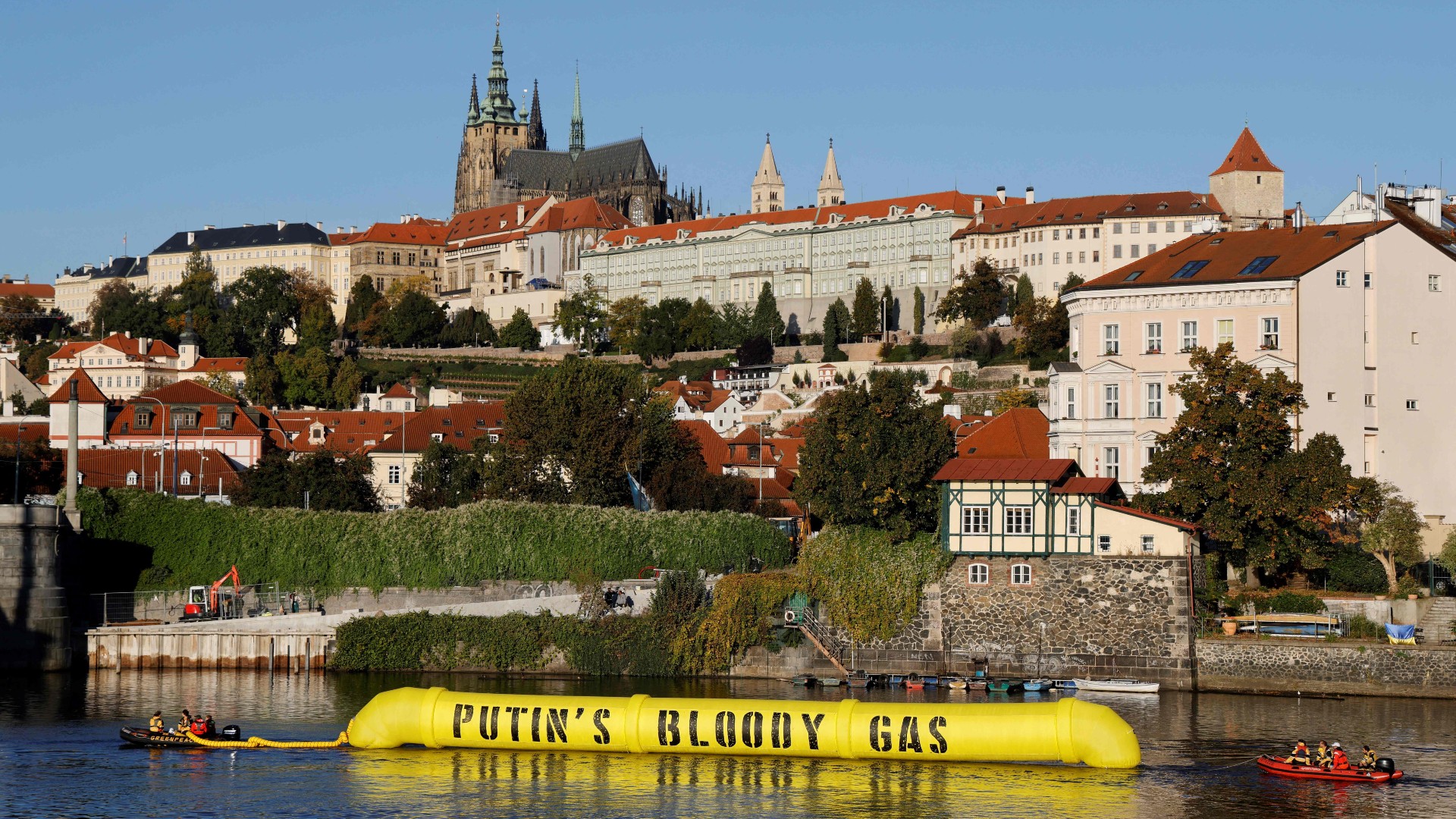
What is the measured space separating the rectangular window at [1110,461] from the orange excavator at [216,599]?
1226 inches

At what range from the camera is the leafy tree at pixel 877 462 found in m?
64.8

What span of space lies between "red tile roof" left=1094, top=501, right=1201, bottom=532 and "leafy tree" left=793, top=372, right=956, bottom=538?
21.0 ft

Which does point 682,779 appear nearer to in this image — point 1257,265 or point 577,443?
point 1257,265

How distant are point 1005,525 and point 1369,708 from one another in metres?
12.4

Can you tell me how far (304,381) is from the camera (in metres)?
172

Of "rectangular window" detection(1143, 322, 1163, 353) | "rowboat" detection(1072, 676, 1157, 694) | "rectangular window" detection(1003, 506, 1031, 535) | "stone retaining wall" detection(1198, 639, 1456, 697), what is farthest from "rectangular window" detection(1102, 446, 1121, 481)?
"rowboat" detection(1072, 676, 1157, 694)

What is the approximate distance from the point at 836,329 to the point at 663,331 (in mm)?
17398

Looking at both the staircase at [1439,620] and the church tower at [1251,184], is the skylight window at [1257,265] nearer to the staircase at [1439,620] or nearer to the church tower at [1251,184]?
the staircase at [1439,620]

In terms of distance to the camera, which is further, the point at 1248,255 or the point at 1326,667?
the point at 1248,255

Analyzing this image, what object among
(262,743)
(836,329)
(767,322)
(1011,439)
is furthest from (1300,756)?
(767,322)

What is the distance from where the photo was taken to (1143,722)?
5272cm

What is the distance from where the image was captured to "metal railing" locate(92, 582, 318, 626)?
68438mm

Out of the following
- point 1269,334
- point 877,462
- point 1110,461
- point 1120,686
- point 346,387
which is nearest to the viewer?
point 1120,686

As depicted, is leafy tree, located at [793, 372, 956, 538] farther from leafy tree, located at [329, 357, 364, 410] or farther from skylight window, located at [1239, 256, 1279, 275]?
leafy tree, located at [329, 357, 364, 410]
